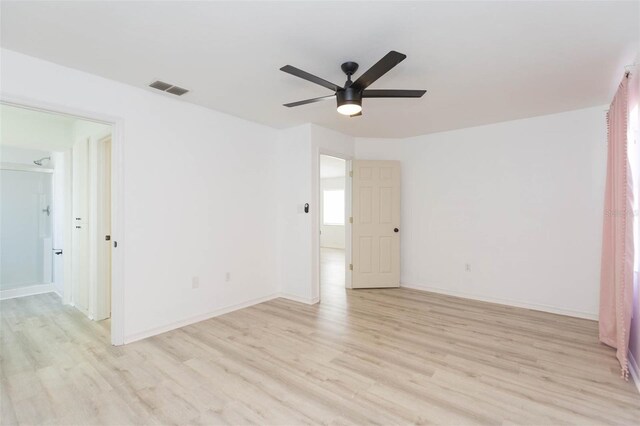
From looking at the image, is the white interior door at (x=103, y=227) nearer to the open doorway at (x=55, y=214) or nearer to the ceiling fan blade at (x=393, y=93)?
the open doorway at (x=55, y=214)

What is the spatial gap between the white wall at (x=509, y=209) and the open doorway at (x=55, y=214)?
3792 millimetres

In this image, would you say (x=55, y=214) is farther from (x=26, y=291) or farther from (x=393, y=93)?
(x=393, y=93)

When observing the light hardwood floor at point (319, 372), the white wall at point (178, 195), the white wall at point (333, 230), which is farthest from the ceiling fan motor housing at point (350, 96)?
the white wall at point (333, 230)

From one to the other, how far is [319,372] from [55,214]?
486 cm

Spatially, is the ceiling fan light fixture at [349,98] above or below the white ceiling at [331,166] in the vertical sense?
below

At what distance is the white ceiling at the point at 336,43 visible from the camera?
1.82 m

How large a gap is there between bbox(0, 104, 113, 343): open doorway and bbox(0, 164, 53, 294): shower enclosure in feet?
0.04

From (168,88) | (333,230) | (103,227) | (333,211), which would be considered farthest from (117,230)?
(333,211)

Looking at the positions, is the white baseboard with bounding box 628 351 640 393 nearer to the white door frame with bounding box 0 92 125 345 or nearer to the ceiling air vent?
the white door frame with bounding box 0 92 125 345

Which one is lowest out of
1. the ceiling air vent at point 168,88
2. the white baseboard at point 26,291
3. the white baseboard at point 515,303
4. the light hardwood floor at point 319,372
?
the light hardwood floor at point 319,372

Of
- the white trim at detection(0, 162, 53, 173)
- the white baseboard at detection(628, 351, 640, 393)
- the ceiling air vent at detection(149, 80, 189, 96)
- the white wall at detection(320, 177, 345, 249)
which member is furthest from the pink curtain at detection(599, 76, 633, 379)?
the white wall at detection(320, 177, 345, 249)

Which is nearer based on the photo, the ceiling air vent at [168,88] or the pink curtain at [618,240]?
the pink curtain at [618,240]

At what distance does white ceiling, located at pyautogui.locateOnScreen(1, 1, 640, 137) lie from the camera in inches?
71.5

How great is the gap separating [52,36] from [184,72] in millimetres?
864
